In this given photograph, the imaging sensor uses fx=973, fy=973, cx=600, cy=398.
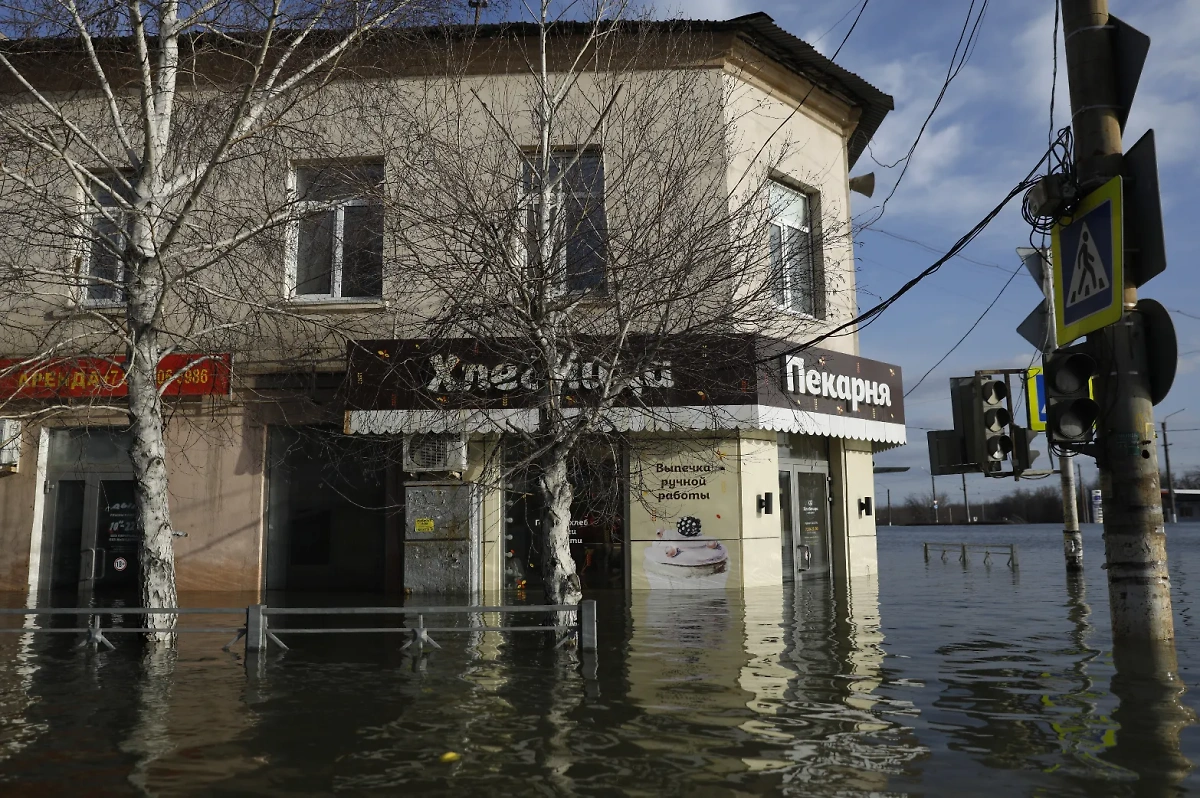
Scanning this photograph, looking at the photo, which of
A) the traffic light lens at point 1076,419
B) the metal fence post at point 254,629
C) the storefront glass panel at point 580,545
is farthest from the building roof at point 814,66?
the metal fence post at point 254,629

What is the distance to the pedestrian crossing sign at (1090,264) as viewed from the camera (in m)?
6.73

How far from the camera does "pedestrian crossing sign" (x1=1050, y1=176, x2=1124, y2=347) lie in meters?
6.73

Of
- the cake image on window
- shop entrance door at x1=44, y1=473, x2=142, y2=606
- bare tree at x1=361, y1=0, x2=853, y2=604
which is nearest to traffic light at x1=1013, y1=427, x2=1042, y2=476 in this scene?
bare tree at x1=361, y1=0, x2=853, y2=604

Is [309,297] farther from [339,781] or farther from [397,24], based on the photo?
[339,781]

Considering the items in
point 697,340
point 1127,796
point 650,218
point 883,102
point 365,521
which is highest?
point 883,102

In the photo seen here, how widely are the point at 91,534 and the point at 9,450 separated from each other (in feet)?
6.40

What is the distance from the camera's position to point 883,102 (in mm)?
17922

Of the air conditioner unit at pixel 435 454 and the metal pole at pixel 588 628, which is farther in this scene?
the air conditioner unit at pixel 435 454

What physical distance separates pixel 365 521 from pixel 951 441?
10.6 meters

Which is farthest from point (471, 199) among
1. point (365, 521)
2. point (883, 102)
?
point (883, 102)

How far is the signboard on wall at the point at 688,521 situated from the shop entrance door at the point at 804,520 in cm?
150

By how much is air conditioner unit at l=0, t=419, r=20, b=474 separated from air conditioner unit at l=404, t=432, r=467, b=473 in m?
5.35

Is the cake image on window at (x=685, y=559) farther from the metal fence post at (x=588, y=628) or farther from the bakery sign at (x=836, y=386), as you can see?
the metal fence post at (x=588, y=628)

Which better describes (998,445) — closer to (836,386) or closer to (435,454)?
(836,386)
